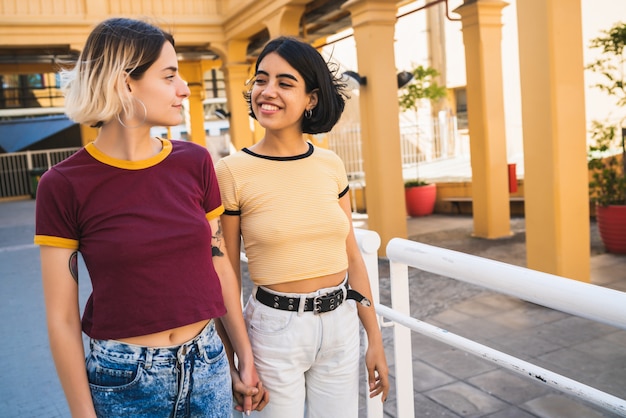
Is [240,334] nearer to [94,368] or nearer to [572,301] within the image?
[94,368]

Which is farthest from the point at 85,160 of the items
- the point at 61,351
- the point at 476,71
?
the point at 476,71

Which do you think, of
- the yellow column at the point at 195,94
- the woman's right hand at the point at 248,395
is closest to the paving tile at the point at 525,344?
the woman's right hand at the point at 248,395

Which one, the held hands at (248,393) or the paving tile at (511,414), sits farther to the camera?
the paving tile at (511,414)

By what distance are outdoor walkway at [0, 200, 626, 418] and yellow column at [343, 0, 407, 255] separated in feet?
3.61

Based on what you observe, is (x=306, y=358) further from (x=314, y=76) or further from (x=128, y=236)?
(x=314, y=76)

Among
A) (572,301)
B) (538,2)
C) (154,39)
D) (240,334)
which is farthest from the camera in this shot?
(538,2)

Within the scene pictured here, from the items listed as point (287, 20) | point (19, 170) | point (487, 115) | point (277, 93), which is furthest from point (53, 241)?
point (19, 170)

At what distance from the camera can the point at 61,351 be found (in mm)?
1401

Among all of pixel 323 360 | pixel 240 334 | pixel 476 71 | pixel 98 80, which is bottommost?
pixel 323 360

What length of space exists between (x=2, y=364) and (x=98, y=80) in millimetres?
3487

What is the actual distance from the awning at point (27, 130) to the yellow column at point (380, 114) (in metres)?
16.3

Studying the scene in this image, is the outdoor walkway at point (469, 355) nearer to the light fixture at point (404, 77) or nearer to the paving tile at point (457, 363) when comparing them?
the paving tile at point (457, 363)

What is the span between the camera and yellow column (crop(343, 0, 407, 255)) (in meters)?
7.92

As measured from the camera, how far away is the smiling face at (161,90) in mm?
1471
